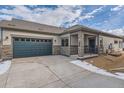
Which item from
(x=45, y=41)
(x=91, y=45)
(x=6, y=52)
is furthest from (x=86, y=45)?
(x=6, y=52)

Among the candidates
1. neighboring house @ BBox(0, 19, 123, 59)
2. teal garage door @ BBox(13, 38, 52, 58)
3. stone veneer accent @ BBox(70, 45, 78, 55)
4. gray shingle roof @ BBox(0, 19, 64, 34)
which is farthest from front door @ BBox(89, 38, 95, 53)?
teal garage door @ BBox(13, 38, 52, 58)

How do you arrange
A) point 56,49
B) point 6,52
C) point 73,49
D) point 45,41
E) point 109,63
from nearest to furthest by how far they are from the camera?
point 109,63 < point 6,52 < point 73,49 < point 45,41 < point 56,49

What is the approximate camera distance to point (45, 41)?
1289 centimetres

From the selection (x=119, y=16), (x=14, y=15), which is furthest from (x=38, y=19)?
(x=119, y=16)

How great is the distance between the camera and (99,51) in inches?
498

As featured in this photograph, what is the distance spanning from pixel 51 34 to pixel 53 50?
2.07 meters

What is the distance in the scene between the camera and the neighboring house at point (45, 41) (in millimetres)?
9984

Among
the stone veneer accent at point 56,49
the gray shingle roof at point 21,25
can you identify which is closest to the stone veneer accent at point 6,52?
the gray shingle roof at point 21,25

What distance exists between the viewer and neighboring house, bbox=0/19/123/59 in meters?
9.98

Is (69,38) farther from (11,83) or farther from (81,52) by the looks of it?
(11,83)

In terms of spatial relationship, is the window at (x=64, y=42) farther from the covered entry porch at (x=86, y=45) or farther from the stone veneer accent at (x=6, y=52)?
the stone veneer accent at (x=6, y=52)

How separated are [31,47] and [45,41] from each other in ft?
6.52

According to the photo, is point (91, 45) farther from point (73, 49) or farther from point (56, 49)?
point (56, 49)

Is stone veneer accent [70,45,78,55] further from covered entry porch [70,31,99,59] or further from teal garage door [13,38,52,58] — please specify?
→ teal garage door [13,38,52,58]
